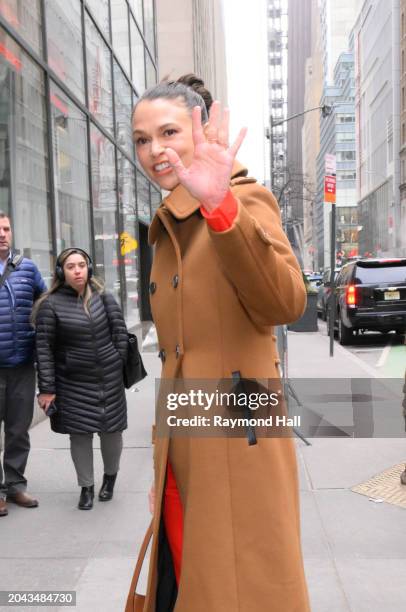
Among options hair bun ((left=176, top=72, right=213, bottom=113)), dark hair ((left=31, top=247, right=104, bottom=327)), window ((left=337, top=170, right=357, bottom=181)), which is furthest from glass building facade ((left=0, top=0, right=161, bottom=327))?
window ((left=337, top=170, right=357, bottom=181))

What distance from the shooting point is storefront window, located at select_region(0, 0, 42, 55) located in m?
6.95

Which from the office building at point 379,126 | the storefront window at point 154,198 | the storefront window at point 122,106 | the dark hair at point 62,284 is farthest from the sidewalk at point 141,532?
the office building at point 379,126

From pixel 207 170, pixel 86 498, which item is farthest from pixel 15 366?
pixel 207 170

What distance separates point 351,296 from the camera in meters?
13.3

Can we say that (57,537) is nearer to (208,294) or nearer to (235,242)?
(208,294)

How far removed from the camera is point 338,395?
26.3ft

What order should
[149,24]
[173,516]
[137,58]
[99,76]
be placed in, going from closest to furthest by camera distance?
1. [173,516]
2. [99,76]
3. [137,58]
4. [149,24]

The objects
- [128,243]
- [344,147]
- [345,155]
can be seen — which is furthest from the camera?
[345,155]

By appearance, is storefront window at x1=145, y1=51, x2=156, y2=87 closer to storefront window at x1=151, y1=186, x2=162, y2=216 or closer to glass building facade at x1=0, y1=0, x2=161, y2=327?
glass building facade at x1=0, y1=0, x2=161, y2=327

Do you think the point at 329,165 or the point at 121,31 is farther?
the point at 121,31

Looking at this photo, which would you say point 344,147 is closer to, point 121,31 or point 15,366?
point 121,31

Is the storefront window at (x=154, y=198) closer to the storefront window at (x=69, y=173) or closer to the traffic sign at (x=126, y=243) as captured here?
the traffic sign at (x=126, y=243)

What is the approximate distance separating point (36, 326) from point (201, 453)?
301cm

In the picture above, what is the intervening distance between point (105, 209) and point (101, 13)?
143 inches
